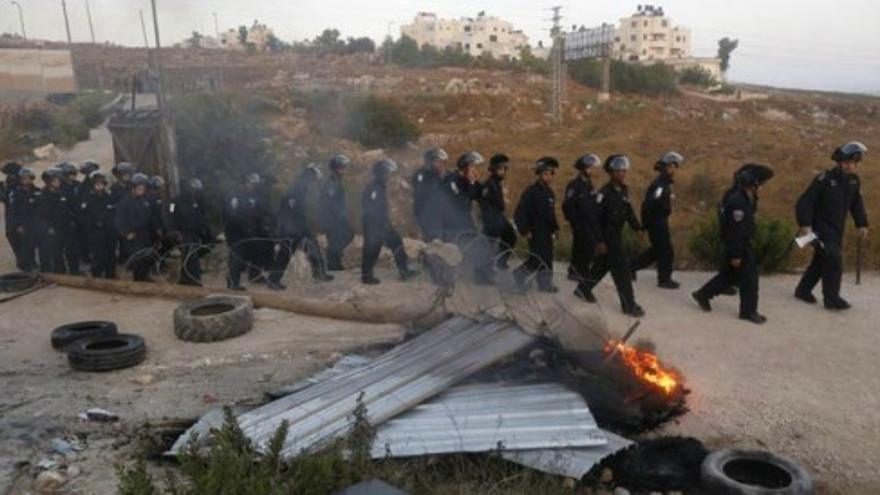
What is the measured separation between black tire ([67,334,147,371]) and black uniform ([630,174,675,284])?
21.1ft

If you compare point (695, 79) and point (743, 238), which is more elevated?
point (743, 238)

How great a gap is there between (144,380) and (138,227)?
418 centimetres

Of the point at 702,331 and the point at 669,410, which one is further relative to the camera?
the point at 702,331

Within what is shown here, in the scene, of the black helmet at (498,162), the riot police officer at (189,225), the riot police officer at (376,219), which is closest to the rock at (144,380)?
the riot police officer at (189,225)

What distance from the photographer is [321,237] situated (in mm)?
14336

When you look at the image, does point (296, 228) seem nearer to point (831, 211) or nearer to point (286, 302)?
point (286, 302)

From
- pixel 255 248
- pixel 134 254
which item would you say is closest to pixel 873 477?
pixel 255 248

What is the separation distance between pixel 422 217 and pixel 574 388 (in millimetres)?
5155

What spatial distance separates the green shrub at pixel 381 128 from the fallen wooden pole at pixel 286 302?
19.0 metres

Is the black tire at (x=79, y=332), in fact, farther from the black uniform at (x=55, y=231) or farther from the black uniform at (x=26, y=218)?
the black uniform at (x=26, y=218)

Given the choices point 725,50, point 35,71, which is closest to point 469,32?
point 725,50

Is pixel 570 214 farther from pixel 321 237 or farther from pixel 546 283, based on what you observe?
pixel 321 237

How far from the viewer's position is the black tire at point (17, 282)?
435 inches

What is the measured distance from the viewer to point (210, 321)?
870cm
